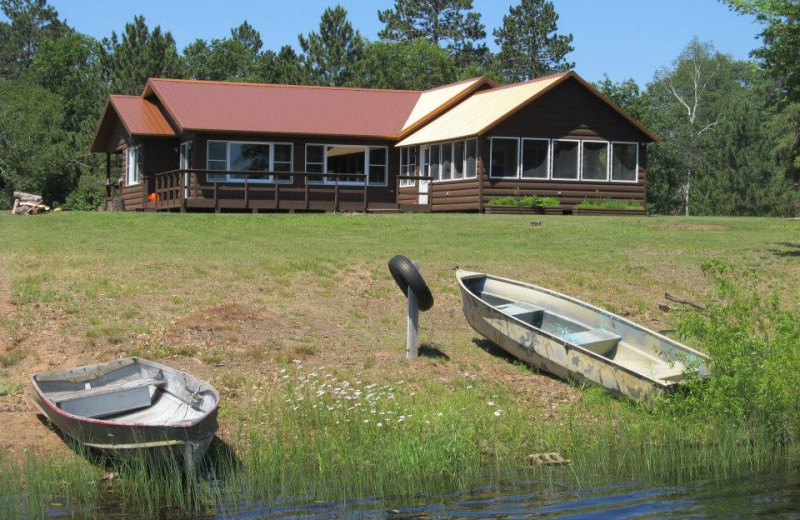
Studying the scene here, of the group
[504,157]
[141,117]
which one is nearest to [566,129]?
[504,157]

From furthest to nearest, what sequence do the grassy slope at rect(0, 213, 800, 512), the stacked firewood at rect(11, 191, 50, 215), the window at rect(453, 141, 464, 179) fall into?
the window at rect(453, 141, 464, 179) → the stacked firewood at rect(11, 191, 50, 215) → the grassy slope at rect(0, 213, 800, 512)

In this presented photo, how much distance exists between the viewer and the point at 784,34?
2116cm

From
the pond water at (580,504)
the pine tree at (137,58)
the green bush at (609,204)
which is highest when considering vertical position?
the pine tree at (137,58)

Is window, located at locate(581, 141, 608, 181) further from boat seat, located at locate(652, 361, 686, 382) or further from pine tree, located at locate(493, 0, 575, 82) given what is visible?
pine tree, located at locate(493, 0, 575, 82)

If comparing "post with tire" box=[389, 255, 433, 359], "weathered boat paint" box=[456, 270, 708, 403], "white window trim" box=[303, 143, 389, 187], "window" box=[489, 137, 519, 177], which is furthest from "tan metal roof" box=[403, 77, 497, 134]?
"post with tire" box=[389, 255, 433, 359]

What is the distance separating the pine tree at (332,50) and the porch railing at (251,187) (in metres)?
28.8

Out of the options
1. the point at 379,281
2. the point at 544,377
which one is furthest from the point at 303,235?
the point at 544,377

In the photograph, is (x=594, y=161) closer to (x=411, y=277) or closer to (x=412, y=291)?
(x=412, y=291)

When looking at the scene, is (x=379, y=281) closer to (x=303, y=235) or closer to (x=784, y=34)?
(x=303, y=235)

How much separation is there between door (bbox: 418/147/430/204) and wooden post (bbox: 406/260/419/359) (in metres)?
23.2

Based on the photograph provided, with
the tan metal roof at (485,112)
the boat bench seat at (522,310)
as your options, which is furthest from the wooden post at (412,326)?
the tan metal roof at (485,112)

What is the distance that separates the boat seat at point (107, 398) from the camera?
1065 centimetres

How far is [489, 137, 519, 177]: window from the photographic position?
34344 mm

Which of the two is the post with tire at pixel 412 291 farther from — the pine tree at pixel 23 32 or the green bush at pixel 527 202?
the pine tree at pixel 23 32
